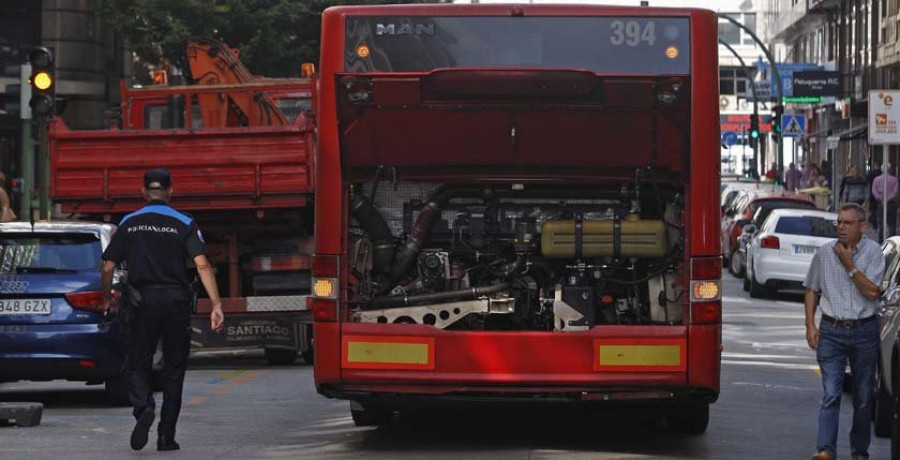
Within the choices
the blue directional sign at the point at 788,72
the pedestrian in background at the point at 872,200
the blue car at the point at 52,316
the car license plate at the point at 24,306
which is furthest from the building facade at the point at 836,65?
the car license plate at the point at 24,306

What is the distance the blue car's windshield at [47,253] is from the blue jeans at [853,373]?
5889mm

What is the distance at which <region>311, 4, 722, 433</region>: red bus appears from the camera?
38.9ft

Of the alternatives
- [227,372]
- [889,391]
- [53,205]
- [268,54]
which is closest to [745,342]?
[227,372]

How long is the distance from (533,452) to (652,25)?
2688 millimetres

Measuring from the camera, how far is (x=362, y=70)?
12.0 m

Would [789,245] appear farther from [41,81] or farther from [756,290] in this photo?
[41,81]

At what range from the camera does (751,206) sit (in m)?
36.8

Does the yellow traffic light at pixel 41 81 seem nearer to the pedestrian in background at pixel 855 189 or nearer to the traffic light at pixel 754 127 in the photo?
the pedestrian in background at pixel 855 189

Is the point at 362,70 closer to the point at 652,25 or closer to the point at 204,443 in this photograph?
the point at 652,25

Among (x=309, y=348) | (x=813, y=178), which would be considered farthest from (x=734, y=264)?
(x=309, y=348)

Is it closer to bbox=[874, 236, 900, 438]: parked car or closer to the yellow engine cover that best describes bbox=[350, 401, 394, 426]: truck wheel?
the yellow engine cover

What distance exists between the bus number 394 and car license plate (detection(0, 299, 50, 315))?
5184mm

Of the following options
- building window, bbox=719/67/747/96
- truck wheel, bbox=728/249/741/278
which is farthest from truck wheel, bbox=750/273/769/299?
building window, bbox=719/67/747/96

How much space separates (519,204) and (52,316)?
4195mm
